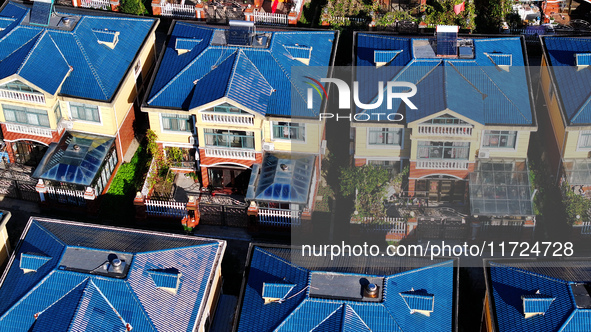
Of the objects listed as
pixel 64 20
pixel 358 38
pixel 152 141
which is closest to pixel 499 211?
pixel 358 38

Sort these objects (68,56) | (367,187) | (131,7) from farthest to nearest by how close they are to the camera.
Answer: (131,7) < (68,56) < (367,187)

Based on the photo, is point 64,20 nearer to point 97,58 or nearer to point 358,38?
point 97,58

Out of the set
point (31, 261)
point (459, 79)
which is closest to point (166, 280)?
point (31, 261)

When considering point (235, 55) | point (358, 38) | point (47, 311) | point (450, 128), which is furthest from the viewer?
point (358, 38)

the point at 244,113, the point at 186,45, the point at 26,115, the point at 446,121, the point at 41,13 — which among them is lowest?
the point at 26,115

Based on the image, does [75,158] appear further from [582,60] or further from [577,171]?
[582,60]
